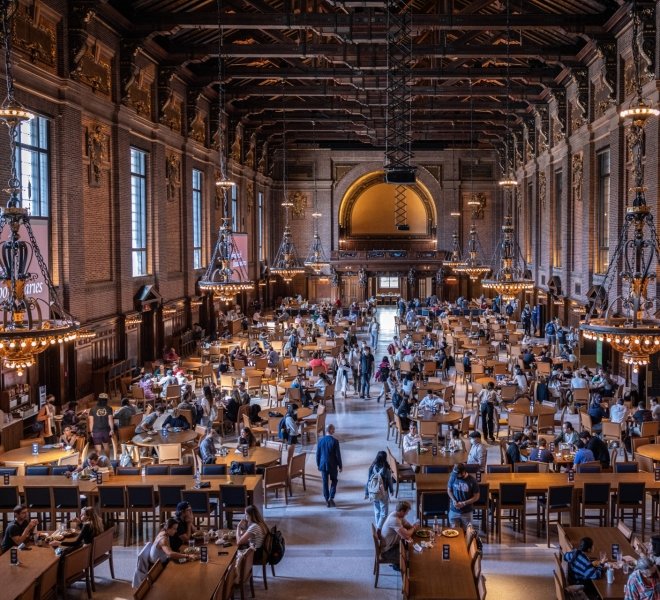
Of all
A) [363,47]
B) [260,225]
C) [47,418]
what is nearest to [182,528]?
[47,418]

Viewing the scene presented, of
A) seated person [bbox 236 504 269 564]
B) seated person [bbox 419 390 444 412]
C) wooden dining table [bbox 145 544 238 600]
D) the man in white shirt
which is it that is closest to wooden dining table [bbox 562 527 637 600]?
seated person [bbox 236 504 269 564]

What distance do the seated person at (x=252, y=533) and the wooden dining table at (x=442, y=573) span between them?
5.94 feet

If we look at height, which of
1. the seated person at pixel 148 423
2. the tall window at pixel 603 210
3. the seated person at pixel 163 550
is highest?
the tall window at pixel 603 210

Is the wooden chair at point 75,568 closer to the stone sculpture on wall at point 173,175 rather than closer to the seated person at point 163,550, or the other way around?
the seated person at point 163,550

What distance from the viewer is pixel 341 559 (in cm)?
1052

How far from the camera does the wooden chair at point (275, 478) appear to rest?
40.8ft

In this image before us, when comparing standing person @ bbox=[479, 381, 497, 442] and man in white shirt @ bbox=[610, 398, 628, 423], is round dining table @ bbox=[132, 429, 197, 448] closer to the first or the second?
standing person @ bbox=[479, 381, 497, 442]

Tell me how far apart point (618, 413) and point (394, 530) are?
804 cm

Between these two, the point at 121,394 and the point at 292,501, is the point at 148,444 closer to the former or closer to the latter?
the point at 292,501

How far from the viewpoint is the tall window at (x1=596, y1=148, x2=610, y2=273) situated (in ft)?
79.2

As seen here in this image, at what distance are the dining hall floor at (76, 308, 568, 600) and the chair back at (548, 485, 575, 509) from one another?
1.87 ft

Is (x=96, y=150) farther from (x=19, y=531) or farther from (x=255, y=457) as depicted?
(x=19, y=531)

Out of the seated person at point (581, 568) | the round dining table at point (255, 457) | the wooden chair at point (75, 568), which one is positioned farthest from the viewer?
the round dining table at point (255, 457)

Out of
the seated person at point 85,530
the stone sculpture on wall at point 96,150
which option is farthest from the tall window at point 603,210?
the seated person at point 85,530
